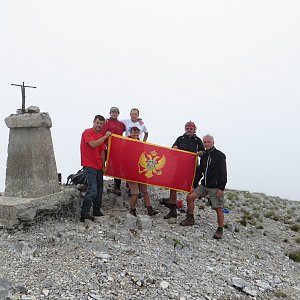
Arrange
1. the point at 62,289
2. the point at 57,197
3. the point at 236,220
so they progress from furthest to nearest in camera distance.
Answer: the point at 236,220 → the point at 57,197 → the point at 62,289

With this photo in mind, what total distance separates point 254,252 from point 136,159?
4445 mm

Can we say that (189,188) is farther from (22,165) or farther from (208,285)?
(22,165)

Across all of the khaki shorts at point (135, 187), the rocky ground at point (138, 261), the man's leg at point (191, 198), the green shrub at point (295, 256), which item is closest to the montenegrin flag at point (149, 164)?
the khaki shorts at point (135, 187)

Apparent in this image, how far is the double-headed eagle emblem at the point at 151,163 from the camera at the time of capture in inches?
423

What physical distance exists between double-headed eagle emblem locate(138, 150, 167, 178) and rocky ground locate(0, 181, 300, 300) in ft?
4.82

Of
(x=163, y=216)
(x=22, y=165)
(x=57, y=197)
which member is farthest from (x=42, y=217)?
(x=163, y=216)

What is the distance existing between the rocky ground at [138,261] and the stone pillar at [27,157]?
3.41 ft

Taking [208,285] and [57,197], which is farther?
[57,197]

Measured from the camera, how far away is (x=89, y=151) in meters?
9.46

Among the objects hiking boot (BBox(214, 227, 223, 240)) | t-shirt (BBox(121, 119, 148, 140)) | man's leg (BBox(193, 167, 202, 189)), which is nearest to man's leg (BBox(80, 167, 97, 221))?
t-shirt (BBox(121, 119, 148, 140))

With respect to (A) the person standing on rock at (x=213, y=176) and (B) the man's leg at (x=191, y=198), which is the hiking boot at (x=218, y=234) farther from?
(B) the man's leg at (x=191, y=198)

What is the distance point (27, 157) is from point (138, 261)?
4.23m

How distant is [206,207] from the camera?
13.9m

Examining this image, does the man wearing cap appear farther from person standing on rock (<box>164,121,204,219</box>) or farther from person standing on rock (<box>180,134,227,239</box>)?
person standing on rock (<box>180,134,227,239</box>)
